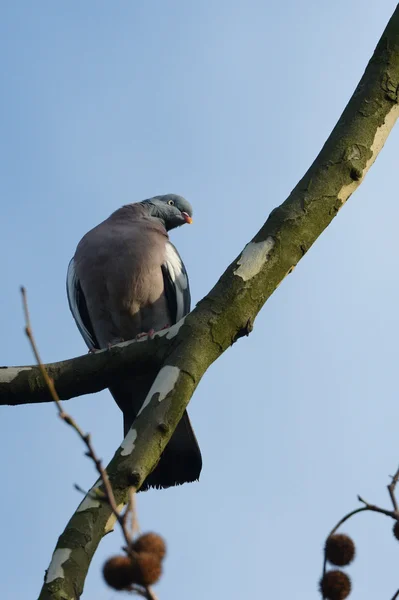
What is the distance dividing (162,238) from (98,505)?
12.9ft

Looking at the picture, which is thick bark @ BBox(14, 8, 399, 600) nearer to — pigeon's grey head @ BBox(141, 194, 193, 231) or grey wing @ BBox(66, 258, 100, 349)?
grey wing @ BBox(66, 258, 100, 349)

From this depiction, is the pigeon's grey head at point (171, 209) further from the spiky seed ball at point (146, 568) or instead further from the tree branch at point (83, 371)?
the spiky seed ball at point (146, 568)

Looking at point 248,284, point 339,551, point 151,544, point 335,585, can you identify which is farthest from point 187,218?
point 151,544

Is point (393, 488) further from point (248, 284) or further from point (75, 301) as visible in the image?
point (75, 301)

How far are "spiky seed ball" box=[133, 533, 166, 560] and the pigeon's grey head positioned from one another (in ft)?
18.5

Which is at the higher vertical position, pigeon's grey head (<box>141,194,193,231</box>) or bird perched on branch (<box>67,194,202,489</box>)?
pigeon's grey head (<box>141,194,193,231</box>)

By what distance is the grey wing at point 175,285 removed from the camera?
609 cm

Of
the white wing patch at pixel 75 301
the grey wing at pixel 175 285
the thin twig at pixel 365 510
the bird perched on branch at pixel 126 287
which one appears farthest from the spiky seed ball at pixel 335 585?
the white wing patch at pixel 75 301

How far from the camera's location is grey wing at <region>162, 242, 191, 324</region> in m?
6.09

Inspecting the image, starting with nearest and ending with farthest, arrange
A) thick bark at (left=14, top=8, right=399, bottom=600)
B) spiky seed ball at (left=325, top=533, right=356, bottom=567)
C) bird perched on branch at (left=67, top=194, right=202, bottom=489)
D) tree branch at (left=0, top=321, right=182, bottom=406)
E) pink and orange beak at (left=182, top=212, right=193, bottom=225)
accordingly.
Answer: spiky seed ball at (left=325, top=533, right=356, bottom=567) → thick bark at (left=14, top=8, right=399, bottom=600) → tree branch at (left=0, top=321, right=182, bottom=406) → bird perched on branch at (left=67, top=194, right=202, bottom=489) → pink and orange beak at (left=182, top=212, right=193, bottom=225)

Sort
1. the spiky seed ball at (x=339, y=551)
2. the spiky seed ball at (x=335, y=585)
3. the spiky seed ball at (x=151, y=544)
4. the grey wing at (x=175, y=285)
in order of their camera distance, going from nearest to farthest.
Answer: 1. the spiky seed ball at (x=151, y=544)
2. the spiky seed ball at (x=335, y=585)
3. the spiky seed ball at (x=339, y=551)
4. the grey wing at (x=175, y=285)

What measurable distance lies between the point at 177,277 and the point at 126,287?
46cm

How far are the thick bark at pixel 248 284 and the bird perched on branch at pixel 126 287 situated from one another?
215 centimetres

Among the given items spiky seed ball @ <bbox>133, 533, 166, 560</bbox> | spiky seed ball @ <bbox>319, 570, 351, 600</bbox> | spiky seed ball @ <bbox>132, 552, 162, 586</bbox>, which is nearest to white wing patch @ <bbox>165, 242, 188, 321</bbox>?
→ spiky seed ball @ <bbox>319, 570, 351, 600</bbox>
